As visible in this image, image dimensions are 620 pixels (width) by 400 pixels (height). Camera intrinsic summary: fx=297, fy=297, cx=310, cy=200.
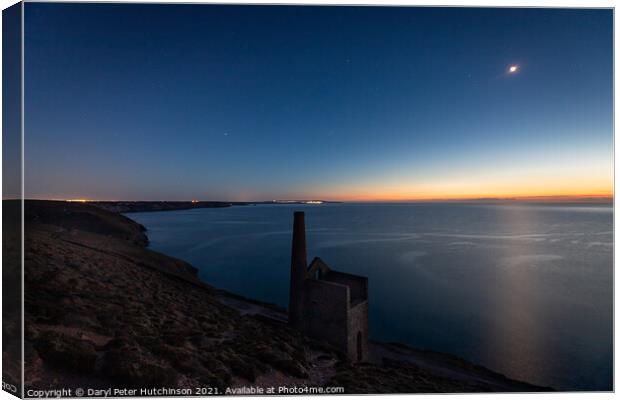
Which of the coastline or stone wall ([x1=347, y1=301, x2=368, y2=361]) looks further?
stone wall ([x1=347, y1=301, x2=368, y2=361])

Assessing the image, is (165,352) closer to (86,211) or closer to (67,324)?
(67,324)

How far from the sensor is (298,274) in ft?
36.5

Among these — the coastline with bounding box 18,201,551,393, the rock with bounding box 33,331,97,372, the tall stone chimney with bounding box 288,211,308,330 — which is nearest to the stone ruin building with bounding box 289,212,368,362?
the tall stone chimney with bounding box 288,211,308,330

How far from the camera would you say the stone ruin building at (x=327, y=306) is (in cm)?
966

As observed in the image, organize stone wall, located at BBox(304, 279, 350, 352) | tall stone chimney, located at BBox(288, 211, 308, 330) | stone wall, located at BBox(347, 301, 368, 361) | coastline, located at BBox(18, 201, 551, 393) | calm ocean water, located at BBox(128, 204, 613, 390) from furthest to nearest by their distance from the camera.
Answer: calm ocean water, located at BBox(128, 204, 613, 390) < tall stone chimney, located at BBox(288, 211, 308, 330) < stone wall, located at BBox(347, 301, 368, 361) < stone wall, located at BBox(304, 279, 350, 352) < coastline, located at BBox(18, 201, 551, 393)

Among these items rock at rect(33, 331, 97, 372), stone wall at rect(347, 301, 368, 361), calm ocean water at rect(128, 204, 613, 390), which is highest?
rock at rect(33, 331, 97, 372)

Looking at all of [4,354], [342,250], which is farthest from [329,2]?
[342,250]

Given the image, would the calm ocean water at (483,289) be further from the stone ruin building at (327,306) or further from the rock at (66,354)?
the rock at (66,354)

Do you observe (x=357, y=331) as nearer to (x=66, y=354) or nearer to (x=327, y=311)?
(x=327, y=311)

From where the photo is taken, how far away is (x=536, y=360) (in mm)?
17625

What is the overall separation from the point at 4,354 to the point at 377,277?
30720 millimetres

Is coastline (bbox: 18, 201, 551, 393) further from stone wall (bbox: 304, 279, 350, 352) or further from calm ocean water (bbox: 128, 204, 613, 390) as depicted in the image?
calm ocean water (bbox: 128, 204, 613, 390)

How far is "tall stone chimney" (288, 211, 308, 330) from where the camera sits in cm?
1080

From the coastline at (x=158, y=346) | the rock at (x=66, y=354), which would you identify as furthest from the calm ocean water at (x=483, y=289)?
the rock at (x=66, y=354)
